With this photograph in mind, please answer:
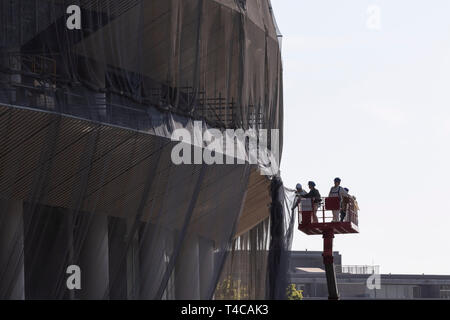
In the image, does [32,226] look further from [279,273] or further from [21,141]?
[279,273]

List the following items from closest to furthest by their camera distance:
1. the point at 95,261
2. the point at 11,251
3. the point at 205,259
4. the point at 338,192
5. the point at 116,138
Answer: the point at 11,251 → the point at 116,138 → the point at 95,261 → the point at 338,192 → the point at 205,259

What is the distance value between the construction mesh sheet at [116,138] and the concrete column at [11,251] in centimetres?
4

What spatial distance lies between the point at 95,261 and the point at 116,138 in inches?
208

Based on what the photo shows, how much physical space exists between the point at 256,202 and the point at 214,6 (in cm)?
1018

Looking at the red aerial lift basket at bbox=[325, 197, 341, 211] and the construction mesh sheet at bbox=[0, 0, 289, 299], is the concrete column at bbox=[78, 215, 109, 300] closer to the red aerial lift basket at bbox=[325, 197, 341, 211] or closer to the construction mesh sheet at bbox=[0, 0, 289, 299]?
the construction mesh sheet at bbox=[0, 0, 289, 299]

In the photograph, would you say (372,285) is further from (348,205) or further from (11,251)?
(11,251)

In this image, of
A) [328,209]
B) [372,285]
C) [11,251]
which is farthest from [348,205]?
[372,285]

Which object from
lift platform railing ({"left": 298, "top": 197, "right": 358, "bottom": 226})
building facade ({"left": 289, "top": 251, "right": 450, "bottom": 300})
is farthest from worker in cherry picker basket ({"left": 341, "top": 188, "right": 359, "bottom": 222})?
building facade ({"left": 289, "top": 251, "right": 450, "bottom": 300})

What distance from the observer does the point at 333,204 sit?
36.9 meters

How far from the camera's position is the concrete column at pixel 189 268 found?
126 feet

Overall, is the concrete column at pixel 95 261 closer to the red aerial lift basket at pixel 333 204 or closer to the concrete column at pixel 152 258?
the concrete column at pixel 152 258

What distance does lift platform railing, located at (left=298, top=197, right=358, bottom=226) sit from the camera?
121 ft

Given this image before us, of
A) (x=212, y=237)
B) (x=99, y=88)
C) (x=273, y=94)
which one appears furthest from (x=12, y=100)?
(x=273, y=94)

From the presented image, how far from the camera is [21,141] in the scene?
93.7 ft
